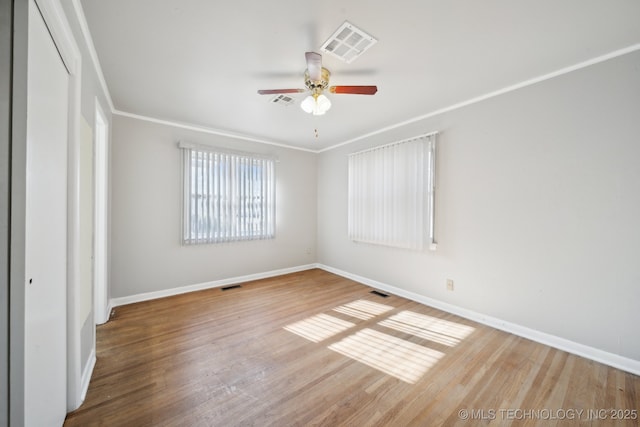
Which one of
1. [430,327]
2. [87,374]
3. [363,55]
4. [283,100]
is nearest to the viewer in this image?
[87,374]

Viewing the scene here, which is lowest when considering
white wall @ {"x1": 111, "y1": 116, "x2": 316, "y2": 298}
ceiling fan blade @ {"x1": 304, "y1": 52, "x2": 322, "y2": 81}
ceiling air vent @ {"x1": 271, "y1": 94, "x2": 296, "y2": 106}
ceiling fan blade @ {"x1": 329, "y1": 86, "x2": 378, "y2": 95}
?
white wall @ {"x1": 111, "y1": 116, "x2": 316, "y2": 298}

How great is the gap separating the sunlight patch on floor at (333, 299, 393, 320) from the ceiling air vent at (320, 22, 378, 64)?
8.99 feet

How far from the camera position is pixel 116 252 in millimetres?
3152

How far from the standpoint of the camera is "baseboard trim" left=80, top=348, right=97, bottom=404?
1.64 metres

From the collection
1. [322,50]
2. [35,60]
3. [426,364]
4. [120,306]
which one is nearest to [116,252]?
[120,306]

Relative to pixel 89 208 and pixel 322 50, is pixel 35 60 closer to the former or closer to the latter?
pixel 89 208

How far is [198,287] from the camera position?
3771 mm

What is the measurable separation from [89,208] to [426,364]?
120 inches

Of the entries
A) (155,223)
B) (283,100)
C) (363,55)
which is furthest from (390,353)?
(155,223)

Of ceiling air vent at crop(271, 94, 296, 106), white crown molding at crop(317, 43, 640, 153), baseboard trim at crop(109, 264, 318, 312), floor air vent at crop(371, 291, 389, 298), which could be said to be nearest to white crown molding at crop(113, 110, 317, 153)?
ceiling air vent at crop(271, 94, 296, 106)

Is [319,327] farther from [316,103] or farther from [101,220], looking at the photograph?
[101,220]

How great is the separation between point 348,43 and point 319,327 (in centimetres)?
273

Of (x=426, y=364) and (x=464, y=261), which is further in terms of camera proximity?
(x=464, y=261)

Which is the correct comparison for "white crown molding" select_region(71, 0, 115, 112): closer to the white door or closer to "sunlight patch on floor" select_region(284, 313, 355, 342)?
the white door
